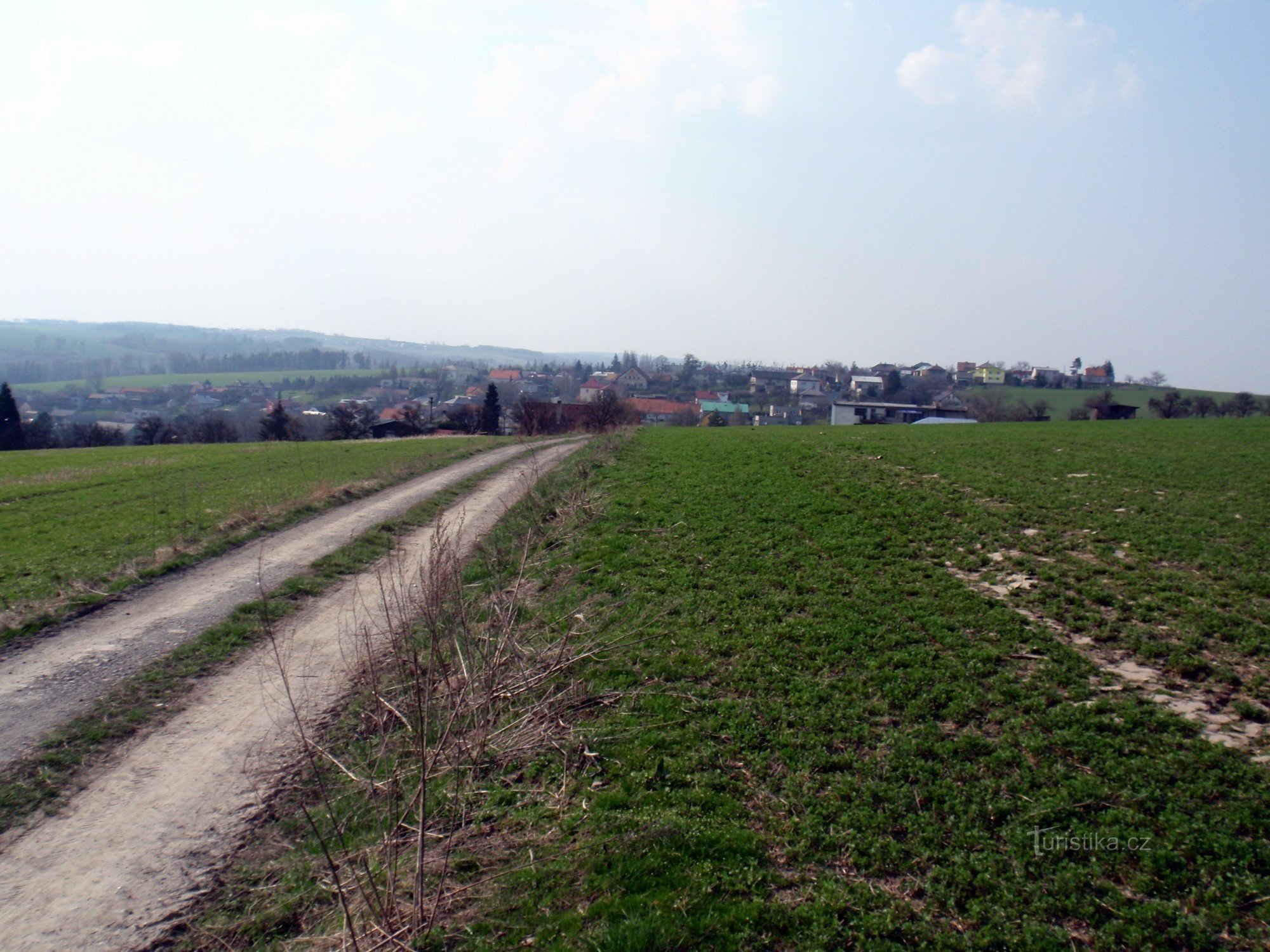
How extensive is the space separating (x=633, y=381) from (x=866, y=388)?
128 ft

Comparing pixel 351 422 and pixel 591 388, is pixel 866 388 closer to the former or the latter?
pixel 591 388

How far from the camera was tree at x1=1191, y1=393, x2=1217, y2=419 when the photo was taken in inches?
2271

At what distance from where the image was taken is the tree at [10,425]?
55125 mm

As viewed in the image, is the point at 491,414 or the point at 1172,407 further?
the point at 491,414

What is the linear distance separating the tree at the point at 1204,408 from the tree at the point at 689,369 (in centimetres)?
7417

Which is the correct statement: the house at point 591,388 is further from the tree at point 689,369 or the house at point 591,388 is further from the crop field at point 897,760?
the crop field at point 897,760

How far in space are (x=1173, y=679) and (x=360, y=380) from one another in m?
139

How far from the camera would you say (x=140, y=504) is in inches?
714

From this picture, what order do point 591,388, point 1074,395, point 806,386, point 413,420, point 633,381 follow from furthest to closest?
point 633,381, point 806,386, point 591,388, point 1074,395, point 413,420

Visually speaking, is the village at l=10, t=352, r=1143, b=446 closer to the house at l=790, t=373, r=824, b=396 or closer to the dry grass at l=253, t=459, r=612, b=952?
the house at l=790, t=373, r=824, b=396

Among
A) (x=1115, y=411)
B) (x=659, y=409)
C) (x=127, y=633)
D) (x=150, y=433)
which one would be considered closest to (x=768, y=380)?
(x=659, y=409)

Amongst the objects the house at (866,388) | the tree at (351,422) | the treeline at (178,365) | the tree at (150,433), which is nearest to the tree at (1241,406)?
the house at (866,388)

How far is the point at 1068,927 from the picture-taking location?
3799 mm

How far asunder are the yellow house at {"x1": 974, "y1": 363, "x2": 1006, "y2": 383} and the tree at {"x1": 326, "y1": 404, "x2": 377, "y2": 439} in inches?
3746
